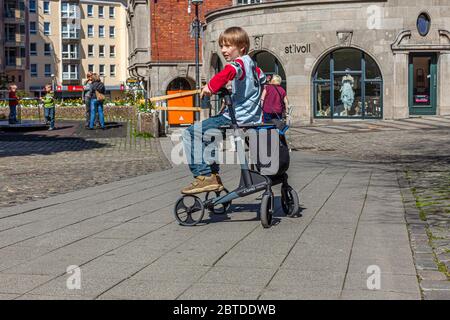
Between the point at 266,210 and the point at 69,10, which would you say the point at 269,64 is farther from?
the point at 69,10

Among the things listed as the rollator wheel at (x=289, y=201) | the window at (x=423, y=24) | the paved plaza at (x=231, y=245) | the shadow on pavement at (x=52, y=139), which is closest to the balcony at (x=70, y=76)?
the shadow on pavement at (x=52, y=139)

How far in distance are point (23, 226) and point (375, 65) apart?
78.7 ft

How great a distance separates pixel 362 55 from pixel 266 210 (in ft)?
78.2

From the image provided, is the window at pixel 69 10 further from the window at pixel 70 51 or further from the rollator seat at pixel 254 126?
the rollator seat at pixel 254 126

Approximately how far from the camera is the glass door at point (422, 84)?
29734 millimetres

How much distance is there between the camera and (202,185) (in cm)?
738

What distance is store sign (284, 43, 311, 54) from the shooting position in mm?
30328

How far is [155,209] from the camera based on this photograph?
28.2 ft

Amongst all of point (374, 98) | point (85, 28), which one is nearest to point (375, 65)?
point (374, 98)

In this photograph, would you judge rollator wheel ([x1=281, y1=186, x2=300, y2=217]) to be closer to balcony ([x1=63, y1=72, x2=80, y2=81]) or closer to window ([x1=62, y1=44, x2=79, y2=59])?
balcony ([x1=63, y1=72, x2=80, y2=81])

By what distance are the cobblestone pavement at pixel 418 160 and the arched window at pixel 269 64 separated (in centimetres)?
415

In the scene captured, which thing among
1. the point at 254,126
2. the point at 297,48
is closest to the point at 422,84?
the point at 297,48

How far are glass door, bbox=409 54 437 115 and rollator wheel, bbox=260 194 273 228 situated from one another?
2373 centimetres

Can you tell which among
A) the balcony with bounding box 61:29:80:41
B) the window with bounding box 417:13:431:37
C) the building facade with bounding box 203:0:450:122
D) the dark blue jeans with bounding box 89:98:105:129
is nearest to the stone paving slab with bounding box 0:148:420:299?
the dark blue jeans with bounding box 89:98:105:129
